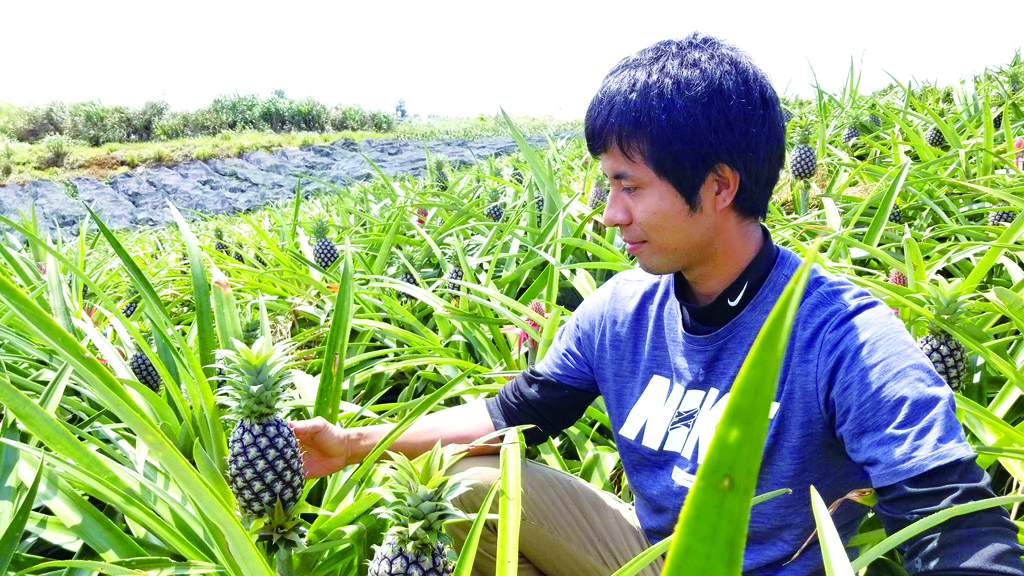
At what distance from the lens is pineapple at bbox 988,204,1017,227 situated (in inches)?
90.0

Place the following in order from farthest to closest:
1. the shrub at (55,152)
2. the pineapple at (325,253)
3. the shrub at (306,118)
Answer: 1. the shrub at (306,118)
2. the shrub at (55,152)
3. the pineapple at (325,253)

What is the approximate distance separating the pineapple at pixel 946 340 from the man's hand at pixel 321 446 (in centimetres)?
131

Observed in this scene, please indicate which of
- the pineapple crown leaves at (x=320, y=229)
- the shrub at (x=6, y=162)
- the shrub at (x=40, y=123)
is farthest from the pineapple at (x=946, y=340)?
the shrub at (x=40, y=123)

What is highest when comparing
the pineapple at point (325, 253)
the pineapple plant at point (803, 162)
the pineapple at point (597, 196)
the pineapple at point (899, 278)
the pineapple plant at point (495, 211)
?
the pineapple plant at point (803, 162)

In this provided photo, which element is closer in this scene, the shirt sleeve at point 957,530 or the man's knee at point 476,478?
the shirt sleeve at point 957,530

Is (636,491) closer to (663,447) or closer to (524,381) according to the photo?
(663,447)

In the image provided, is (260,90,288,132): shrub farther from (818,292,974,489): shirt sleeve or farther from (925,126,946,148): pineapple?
(818,292,974,489): shirt sleeve

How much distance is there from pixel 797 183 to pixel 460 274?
1661mm

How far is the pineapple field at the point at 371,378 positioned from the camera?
0.92 m

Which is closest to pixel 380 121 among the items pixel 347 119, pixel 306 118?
pixel 347 119

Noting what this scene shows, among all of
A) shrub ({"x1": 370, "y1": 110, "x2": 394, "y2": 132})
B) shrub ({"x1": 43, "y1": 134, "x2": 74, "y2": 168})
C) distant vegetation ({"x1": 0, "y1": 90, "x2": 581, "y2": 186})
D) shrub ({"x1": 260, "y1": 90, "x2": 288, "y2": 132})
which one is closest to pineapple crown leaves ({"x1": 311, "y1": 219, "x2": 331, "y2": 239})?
distant vegetation ({"x1": 0, "y1": 90, "x2": 581, "y2": 186})

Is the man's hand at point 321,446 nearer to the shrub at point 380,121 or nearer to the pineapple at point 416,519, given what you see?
the pineapple at point 416,519

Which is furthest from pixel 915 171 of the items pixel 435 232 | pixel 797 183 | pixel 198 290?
pixel 198 290

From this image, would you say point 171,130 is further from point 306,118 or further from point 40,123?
point 306,118
